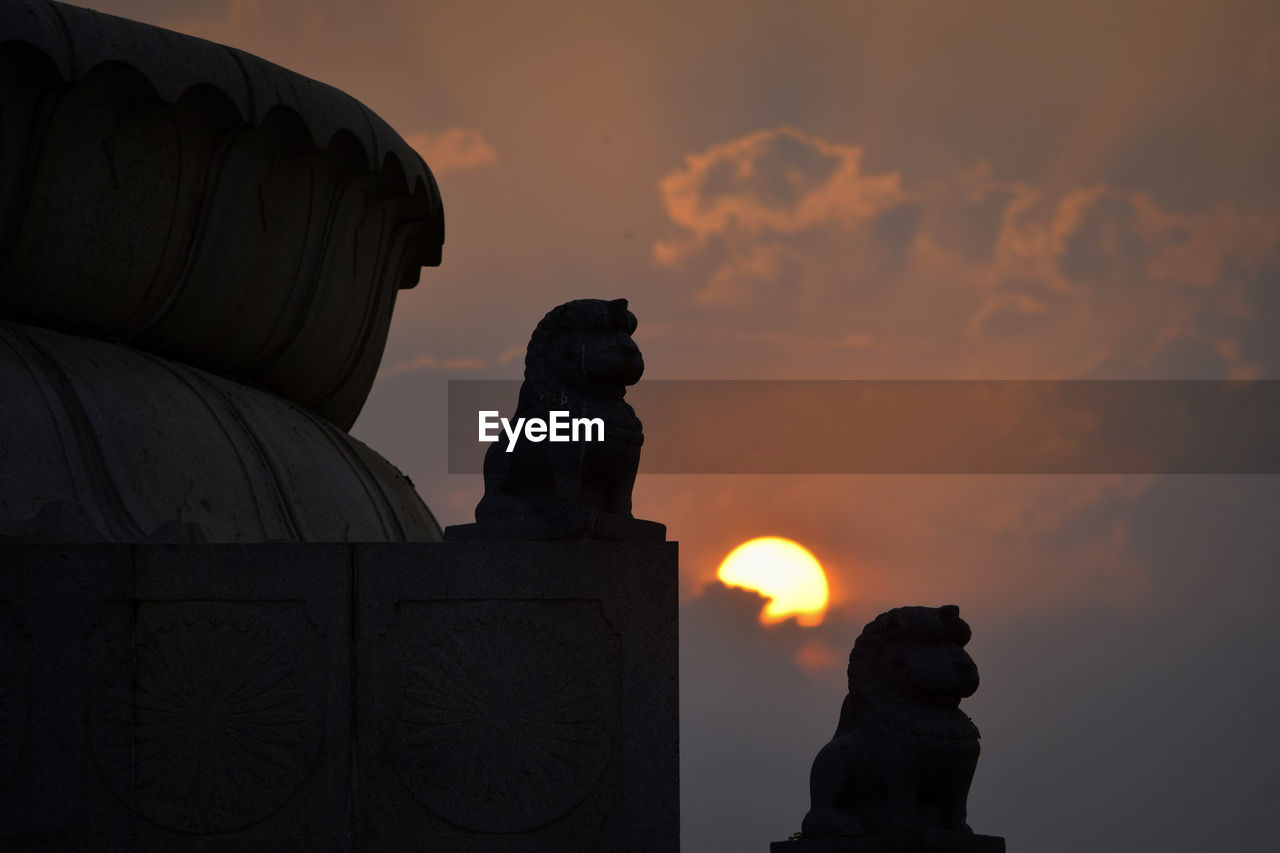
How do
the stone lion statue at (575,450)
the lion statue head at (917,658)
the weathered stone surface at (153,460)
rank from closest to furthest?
the stone lion statue at (575,450), the lion statue head at (917,658), the weathered stone surface at (153,460)

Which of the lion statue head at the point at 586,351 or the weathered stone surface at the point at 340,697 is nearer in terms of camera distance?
the weathered stone surface at the point at 340,697

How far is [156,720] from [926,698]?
358cm

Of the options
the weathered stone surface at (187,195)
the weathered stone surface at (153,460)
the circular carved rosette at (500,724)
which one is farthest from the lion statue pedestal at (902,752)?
the weathered stone surface at (187,195)

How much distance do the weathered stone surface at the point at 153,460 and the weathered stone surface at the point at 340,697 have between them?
1.77ft

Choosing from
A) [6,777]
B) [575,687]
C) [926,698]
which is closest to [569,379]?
[575,687]

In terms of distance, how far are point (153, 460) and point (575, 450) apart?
263 centimetres

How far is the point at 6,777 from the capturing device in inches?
302

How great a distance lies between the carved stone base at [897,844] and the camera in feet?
25.8

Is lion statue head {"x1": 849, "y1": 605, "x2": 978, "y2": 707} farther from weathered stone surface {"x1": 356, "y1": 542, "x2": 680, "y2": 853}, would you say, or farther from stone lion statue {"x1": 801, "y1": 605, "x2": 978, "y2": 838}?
weathered stone surface {"x1": 356, "y1": 542, "x2": 680, "y2": 853}

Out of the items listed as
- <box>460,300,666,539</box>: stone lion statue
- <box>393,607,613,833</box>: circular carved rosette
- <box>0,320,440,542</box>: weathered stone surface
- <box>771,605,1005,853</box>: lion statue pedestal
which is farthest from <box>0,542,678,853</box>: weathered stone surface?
<box>771,605,1005,853</box>: lion statue pedestal

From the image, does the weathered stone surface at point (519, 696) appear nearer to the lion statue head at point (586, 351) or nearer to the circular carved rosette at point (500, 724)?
the circular carved rosette at point (500, 724)

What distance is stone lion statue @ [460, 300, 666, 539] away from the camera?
26.1 ft

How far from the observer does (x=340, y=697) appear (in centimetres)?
780

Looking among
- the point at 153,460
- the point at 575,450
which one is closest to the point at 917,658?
the point at 575,450
